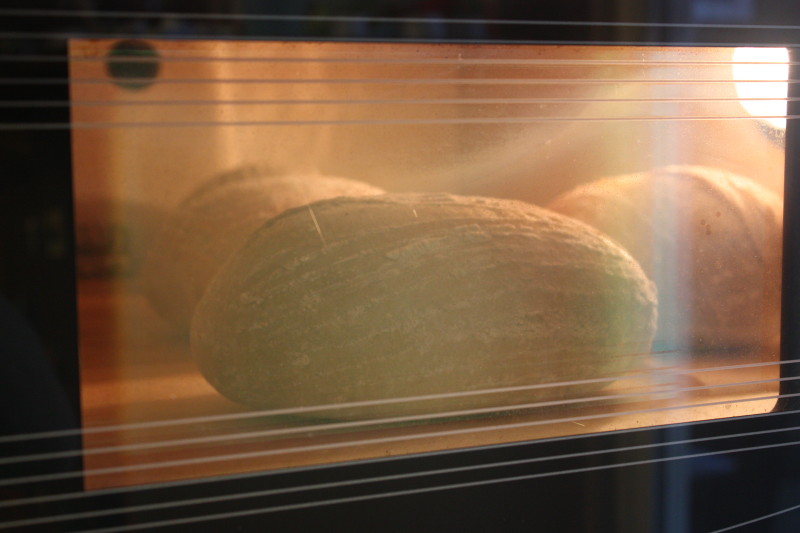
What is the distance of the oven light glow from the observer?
2.30 feet

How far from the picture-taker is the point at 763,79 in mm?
707

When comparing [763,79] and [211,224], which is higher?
[763,79]

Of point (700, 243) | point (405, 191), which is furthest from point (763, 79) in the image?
point (405, 191)

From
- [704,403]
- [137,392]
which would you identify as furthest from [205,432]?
[704,403]

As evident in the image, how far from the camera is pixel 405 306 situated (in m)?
0.61

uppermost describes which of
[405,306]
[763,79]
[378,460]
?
[763,79]

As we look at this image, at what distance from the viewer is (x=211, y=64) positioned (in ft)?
1.87

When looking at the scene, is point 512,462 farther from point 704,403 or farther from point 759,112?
point 759,112

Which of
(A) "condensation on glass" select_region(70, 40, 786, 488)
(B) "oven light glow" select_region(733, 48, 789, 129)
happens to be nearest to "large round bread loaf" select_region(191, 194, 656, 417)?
(A) "condensation on glass" select_region(70, 40, 786, 488)

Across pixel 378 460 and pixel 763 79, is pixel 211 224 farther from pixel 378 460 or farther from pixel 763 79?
pixel 763 79

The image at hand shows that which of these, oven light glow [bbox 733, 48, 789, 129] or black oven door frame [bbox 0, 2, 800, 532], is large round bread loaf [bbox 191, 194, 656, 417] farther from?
oven light glow [bbox 733, 48, 789, 129]

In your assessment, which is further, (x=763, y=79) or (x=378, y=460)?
(x=763, y=79)

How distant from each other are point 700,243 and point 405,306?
0.31m

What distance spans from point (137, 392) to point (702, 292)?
1.71 ft
